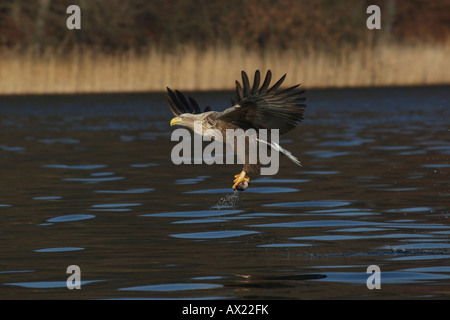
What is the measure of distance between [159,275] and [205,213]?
310 centimetres

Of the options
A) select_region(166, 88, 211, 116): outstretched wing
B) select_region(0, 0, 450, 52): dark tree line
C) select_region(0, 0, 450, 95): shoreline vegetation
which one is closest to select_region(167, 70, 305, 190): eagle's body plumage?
select_region(166, 88, 211, 116): outstretched wing

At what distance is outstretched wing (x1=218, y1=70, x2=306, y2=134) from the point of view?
948 cm

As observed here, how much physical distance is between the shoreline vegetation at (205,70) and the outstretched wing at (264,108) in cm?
1980

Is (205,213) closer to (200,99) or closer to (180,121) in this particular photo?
(180,121)

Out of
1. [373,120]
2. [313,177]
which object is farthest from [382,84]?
[313,177]

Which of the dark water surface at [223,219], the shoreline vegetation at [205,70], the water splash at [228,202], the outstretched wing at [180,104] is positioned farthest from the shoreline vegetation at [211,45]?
the outstretched wing at [180,104]

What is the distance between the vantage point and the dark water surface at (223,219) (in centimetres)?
711

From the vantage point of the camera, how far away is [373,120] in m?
22.8

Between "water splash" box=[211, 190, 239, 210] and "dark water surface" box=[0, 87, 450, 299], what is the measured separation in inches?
1.2

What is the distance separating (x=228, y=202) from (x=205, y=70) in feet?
62.8

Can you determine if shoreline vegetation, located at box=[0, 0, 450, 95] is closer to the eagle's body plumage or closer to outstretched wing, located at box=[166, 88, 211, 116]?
outstretched wing, located at box=[166, 88, 211, 116]

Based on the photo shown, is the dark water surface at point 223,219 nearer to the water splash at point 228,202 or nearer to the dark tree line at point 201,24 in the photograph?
the water splash at point 228,202

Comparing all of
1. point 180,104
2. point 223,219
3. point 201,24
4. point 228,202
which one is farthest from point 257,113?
point 201,24
